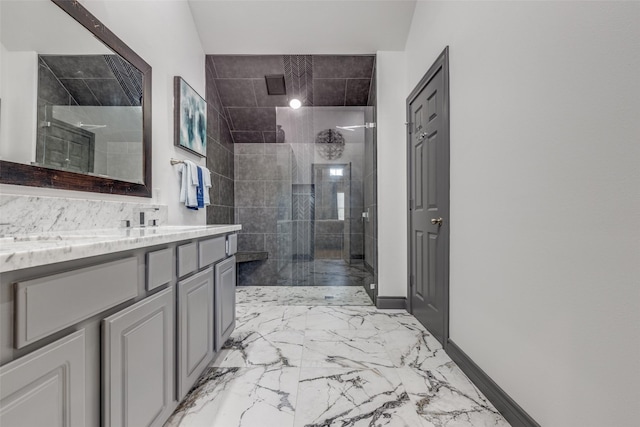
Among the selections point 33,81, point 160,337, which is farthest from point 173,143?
point 160,337

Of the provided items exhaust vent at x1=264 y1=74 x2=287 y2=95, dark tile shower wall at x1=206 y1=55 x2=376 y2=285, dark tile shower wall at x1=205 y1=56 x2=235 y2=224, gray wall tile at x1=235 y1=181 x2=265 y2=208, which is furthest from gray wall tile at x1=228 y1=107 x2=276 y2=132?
gray wall tile at x1=235 y1=181 x2=265 y2=208

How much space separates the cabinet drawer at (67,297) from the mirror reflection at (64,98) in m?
0.73

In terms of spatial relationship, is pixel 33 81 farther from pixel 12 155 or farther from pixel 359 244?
pixel 359 244

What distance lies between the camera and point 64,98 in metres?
1.34

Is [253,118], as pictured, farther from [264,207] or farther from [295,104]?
[264,207]

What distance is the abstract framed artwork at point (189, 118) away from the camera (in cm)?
234

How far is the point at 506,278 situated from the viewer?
52.8 inches

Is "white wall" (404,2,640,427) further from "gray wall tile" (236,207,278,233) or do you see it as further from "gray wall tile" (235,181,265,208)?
"gray wall tile" (235,181,265,208)

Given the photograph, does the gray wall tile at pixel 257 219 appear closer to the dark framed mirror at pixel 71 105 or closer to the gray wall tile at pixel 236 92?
the gray wall tile at pixel 236 92

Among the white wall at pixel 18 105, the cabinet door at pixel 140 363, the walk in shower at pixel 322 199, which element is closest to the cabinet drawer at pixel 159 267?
the cabinet door at pixel 140 363

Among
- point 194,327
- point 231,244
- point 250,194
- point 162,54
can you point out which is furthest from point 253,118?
point 194,327

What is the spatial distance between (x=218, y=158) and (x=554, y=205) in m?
3.21

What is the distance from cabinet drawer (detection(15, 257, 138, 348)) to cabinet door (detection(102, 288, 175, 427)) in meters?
0.08

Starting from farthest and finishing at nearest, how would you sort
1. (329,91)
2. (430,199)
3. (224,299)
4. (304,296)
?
(329,91) → (304,296) → (430,199) → (224,299)
